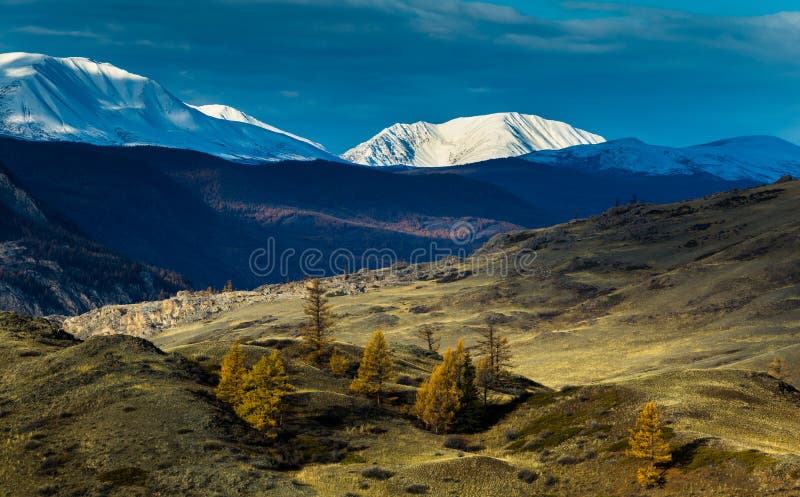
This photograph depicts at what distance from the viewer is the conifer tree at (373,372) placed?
3920 inches

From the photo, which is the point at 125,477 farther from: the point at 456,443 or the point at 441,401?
the point at 441,401

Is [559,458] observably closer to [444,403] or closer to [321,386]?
[444,403]

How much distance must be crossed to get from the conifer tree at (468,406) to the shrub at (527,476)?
21395 mm

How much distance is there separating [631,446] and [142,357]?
186ft

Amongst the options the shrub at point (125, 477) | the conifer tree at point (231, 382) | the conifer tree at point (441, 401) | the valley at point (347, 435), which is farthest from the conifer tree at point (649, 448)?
the conifer tree at point (231, 382)

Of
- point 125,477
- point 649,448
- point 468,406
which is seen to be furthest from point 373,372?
point 649,448

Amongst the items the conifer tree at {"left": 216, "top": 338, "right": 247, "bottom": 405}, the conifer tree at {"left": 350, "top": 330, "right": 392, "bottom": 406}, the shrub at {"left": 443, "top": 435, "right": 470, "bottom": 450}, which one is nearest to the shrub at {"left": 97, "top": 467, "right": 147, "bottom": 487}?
the conifer tree at {"left": 216, "top": 338, "right": 247, "bottom": 405}

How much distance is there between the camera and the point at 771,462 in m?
61.5

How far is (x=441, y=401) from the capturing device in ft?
302

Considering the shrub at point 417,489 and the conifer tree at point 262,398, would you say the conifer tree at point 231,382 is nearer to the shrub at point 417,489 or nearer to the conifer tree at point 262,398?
the conifer tree at point 262,398

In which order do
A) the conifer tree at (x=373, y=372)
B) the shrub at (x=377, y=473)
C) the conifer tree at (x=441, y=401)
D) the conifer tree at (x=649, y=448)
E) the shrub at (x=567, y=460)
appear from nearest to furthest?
the conifer tree at (x=649, y=448)
the shrub at (x=377, y=473)
the shrub at (x=567, y=460)
the conifer tree at (x=441, y=401)
the conifer tree at (x=373, y=372)

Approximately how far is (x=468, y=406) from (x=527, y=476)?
988 inches

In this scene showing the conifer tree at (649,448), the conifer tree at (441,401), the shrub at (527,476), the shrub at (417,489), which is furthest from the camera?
the conifer tree at (441,401)

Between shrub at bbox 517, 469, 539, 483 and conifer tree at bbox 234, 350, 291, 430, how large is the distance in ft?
82.9
